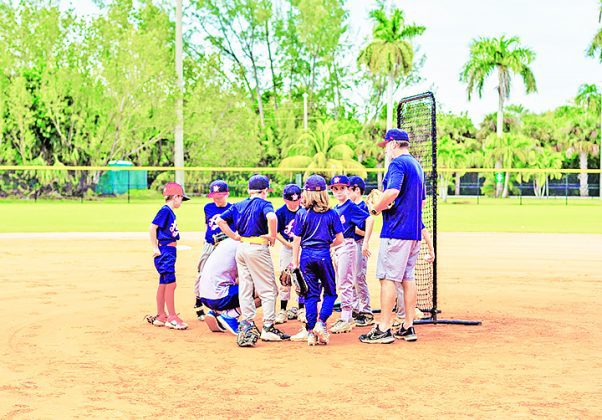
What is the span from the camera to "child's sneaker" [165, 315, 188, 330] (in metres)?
9.71

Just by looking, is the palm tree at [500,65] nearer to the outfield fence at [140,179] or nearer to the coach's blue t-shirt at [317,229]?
the outfield fence at [140,179]

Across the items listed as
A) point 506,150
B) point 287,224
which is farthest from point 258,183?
point 506,150

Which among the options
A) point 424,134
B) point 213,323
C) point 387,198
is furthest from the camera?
point 424,134

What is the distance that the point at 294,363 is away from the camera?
312 inches

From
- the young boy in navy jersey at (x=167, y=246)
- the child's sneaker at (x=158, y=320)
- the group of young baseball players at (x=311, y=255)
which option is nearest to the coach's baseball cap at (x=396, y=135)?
the group of young baseball players at (x=311, y=255)

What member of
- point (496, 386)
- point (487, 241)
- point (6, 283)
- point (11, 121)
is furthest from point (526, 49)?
point (496, 386)

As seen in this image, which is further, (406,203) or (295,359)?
(406,203)

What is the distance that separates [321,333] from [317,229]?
1075mm

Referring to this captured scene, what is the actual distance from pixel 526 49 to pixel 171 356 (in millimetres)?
68758

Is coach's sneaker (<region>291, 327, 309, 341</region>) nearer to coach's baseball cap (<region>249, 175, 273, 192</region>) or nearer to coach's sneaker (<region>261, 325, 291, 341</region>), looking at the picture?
coach's sneaker (<region>261, 325, 291, 341</region>)

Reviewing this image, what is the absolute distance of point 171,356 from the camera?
8.25 m

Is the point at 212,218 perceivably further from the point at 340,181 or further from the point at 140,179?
the point at 140,179

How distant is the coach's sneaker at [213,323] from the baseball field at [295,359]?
0.09 m

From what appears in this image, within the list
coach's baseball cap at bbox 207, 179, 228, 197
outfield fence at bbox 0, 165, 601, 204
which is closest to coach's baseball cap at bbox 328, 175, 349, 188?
coach's baseball cap at bbox 207, 179, 228, 197
